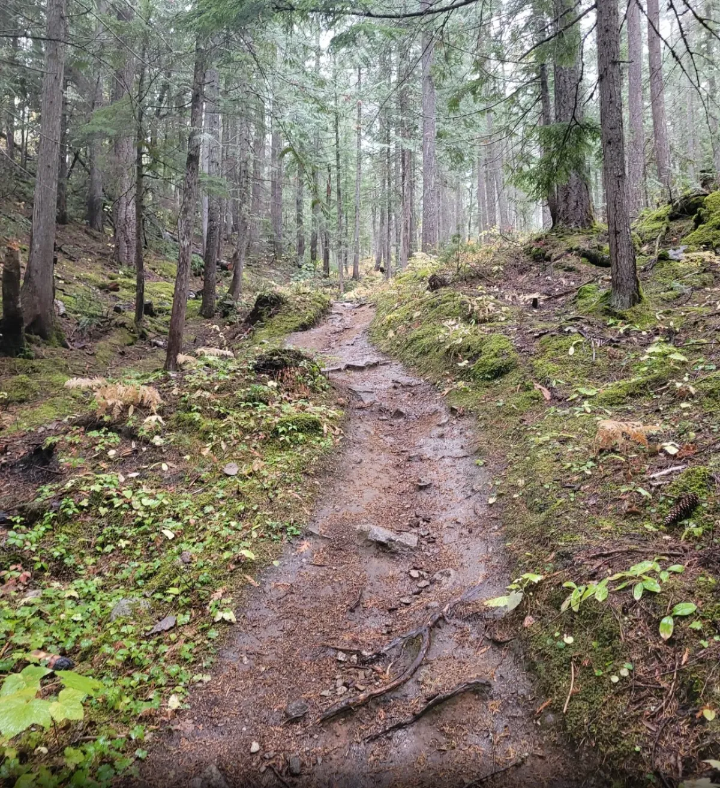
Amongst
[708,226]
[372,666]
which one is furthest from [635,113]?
[372,666]

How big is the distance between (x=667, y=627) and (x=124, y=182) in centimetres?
1983

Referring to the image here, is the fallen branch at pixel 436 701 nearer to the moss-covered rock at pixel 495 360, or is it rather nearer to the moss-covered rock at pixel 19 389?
the moss-covered rock at pixel 495 360

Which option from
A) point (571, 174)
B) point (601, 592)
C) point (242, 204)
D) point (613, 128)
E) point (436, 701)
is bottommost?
point (436, 701)

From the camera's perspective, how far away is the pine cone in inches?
128

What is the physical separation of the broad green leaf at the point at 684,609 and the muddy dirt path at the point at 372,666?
0.94 m

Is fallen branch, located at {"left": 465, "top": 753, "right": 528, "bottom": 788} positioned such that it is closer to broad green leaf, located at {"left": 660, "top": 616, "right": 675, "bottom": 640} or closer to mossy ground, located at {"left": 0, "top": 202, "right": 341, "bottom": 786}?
broad green leaf, located at {"left": 660, "top": 616, "right": 675, "bottom": 640}

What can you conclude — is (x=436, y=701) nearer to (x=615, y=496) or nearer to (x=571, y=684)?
(x=571, y=684)

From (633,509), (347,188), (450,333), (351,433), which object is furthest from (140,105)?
(347,188)

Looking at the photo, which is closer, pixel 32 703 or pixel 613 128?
pixel 32 703

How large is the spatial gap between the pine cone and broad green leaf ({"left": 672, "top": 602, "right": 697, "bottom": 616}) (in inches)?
31.9

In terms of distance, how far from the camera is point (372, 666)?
330 centimetres

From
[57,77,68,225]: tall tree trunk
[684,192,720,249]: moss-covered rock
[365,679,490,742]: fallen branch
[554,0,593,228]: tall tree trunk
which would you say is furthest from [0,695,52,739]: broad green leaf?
[57,77,68,225]: tall tree trunk

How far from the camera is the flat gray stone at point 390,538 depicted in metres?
4.55

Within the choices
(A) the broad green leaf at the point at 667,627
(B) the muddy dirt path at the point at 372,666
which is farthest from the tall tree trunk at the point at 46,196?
(A) the broad green leaf at the point at 667,627
